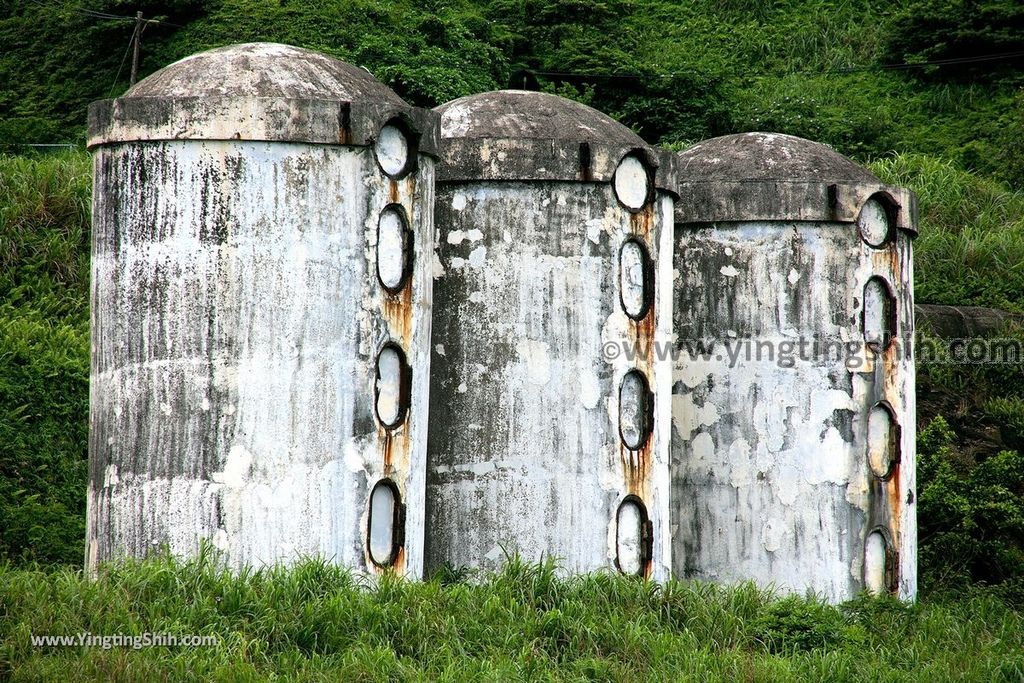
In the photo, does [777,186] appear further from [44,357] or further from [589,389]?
[44,357]

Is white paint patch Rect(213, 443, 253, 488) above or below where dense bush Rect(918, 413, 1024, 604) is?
above

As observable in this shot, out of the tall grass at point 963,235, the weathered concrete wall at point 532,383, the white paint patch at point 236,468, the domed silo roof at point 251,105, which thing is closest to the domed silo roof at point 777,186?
the weathered concrete wall at point 532,383

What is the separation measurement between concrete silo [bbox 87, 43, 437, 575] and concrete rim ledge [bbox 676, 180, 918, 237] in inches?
167

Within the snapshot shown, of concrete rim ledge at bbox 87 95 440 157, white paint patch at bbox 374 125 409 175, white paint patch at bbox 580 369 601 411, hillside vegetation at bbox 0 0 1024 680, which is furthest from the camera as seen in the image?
white paint patch at bbox 580 369 601 411

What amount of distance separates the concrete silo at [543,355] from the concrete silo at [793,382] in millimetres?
1473

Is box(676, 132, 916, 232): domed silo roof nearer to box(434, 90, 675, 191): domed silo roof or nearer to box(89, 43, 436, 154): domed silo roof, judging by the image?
box(434, 90, 675, 191): domed silo roof

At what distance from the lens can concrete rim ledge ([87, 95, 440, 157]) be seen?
10.2 meters

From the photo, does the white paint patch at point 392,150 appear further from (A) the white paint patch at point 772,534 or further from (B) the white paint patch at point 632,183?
(A) the white paint patch at point 772,534

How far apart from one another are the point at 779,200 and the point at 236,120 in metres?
5.86

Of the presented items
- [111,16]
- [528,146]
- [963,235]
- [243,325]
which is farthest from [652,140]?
[243,325]

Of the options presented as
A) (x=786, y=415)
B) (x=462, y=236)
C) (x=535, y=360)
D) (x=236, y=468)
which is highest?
(x=462, y=236)

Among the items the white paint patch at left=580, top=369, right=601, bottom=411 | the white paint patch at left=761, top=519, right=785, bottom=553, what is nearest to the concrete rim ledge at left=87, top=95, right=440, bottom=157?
the white paint patch at left=580, top=369, right=601, bottom=411

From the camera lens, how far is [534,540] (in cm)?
1180

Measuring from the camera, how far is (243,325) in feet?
33.3
